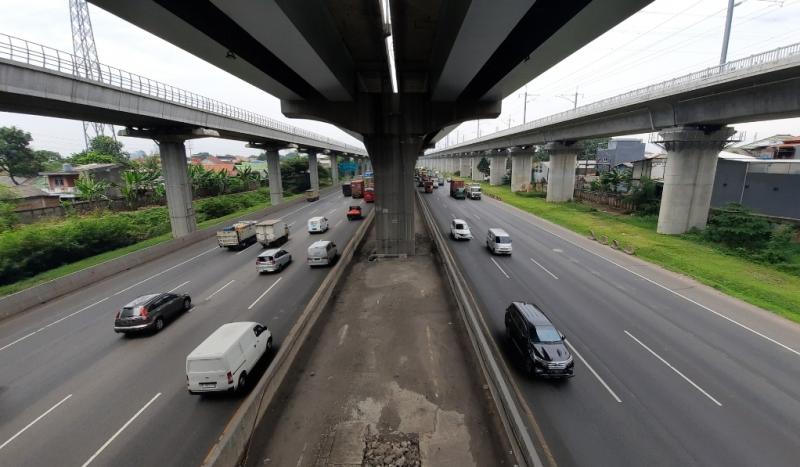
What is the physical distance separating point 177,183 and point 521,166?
61546 mm

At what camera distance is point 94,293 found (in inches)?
827

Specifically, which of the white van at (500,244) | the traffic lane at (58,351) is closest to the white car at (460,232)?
the white van at (500,244)

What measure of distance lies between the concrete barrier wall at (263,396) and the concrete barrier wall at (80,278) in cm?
1777

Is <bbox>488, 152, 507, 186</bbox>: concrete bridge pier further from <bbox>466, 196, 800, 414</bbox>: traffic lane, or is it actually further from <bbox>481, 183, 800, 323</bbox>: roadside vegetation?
<bbox>466, 196, 800, 414</bbox>: traffic lane

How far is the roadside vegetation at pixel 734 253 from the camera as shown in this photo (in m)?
18.4

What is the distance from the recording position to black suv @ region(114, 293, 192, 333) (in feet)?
48.3

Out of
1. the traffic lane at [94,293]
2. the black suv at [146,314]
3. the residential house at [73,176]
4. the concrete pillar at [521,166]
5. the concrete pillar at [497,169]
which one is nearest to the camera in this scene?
the black suv at [146,314]

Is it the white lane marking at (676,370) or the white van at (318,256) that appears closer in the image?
the white lane marking at (676,370)

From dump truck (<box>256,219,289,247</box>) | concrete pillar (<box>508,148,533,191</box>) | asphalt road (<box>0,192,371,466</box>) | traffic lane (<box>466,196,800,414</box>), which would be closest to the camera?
asphalt road (<box>0,192,371,466</box>)

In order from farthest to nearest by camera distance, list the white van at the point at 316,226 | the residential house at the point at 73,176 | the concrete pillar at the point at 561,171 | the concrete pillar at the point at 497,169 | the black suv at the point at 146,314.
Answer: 1. the concrete pillar at the point at 497,169
2. the residential house at the point at 73,176
3. the concrete pillar at the point at 561,171
4. the white van at the point at 316,226
5. the black suv at the point at 146,314

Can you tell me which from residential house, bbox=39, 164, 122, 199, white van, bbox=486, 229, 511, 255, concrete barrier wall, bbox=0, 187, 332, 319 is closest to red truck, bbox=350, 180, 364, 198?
concrete barrier wall, bbox=0, 187, 332, 319

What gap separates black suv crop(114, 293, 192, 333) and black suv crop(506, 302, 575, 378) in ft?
52.9

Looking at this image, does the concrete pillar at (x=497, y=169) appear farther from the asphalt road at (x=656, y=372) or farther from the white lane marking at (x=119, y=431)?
the white lane marking at (x=119, y=431)

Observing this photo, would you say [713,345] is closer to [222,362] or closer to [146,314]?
[222,362]
